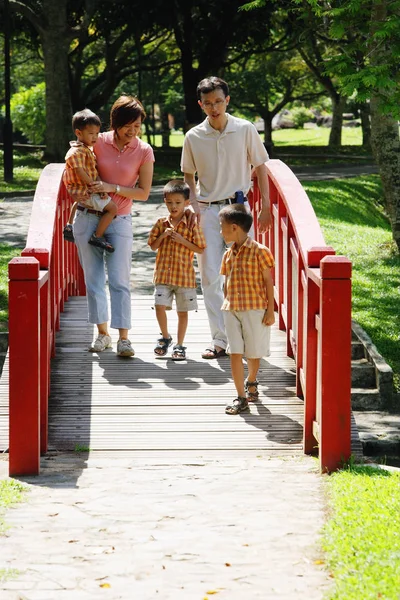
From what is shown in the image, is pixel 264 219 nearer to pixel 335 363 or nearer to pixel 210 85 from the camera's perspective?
pixel 210 85

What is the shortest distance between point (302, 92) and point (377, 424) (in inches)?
1557

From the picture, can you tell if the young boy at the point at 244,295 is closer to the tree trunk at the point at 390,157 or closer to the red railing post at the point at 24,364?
the red railing post at the point at 24,364

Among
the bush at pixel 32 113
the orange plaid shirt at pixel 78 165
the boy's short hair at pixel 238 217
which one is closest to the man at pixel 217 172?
the orange plaid shirt at pixel 78 165

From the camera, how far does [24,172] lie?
24219 millimetres

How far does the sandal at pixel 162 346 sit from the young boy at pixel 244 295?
115cm

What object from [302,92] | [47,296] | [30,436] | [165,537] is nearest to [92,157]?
[47,296]

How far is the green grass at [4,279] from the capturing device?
1038cm

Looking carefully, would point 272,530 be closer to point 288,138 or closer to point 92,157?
point 92,157

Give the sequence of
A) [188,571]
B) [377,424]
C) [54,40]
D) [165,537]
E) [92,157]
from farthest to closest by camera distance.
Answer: [54,40] → [377,424] → [92,157] → [165,537] → [188,571]

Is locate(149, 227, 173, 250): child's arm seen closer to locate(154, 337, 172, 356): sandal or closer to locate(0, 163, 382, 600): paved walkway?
locate(154, 337, 172, 356): sandal

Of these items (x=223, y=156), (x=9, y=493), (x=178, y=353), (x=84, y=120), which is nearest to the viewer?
(x=9, y=493)

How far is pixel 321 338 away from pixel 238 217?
126cm

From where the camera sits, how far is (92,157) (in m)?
7.66

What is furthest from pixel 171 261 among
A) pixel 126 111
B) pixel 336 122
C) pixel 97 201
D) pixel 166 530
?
pixel 336 122
